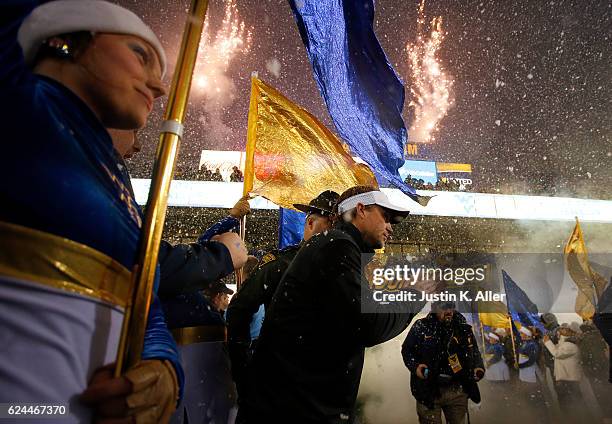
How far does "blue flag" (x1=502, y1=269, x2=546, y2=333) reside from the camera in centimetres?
773

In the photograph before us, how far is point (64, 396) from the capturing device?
2.16 feet

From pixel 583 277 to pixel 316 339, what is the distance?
7.17m

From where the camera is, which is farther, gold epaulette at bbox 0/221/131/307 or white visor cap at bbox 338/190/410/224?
white visor cap at bbox 338/190/410/224

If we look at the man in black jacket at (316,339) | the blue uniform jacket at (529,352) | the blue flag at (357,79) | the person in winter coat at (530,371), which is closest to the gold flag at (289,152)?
the blue flag at (357,79)

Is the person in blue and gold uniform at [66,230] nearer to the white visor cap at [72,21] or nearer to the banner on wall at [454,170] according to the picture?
the white visor cap at [72,21]

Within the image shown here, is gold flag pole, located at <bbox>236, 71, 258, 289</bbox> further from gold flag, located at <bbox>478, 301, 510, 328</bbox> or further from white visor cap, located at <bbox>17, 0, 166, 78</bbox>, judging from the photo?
gold flag, located at <bbox>478, 301, 510, 328</bbox>

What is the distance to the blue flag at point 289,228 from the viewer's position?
5832 millimetres

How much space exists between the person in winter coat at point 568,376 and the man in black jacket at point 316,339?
8.14 metres

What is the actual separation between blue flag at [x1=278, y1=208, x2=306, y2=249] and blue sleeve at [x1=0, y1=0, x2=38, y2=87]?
509 cm

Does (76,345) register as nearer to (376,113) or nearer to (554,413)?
(376,113)

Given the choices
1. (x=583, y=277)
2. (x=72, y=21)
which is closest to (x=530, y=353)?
(x=583, y=277)

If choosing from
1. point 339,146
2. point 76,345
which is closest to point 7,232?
point 76,345

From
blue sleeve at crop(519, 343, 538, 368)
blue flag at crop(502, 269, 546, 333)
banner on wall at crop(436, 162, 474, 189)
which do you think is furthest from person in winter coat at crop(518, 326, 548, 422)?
banner on wall at crop(436, 162, 474, 189)

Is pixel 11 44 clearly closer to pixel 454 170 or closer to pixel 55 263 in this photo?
pixel 55 263
